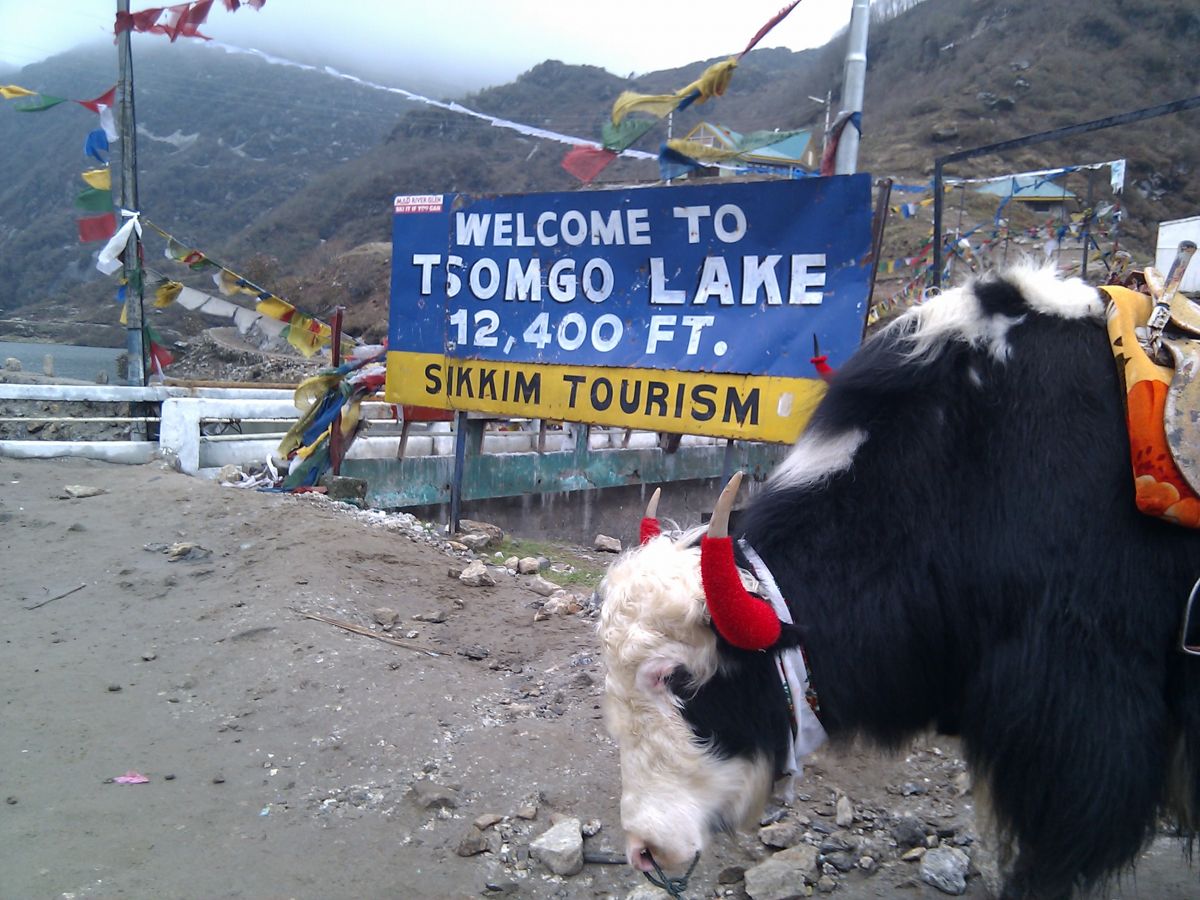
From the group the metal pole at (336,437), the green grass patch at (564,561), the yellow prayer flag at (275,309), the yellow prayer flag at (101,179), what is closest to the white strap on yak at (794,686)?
the green grass patch at (564,561)

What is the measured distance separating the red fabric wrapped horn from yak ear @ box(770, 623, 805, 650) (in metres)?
0.06

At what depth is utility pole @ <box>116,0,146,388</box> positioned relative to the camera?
8.45m

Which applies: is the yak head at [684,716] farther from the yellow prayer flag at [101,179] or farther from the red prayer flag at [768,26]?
the yellow prayer flag at [101,179]

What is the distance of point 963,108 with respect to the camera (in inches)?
1636

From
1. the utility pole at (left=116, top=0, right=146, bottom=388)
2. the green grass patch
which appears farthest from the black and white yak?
the utility pole at (left=116, top=0, right=146, bottom=388)

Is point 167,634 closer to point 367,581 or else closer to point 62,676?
point 62,676

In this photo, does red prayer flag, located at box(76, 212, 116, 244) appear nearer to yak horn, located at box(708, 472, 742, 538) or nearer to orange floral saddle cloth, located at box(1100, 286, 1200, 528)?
yak horn, located at box(708, 472, 742, 538)

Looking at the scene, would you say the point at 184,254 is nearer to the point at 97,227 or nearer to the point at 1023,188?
the point at 97,227

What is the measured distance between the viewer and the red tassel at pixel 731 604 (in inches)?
64.6

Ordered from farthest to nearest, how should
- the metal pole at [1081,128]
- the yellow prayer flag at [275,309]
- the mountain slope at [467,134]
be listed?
the mountain slope at [467,134] < the yellow prayer flag at [275,309] < the metal pole at [1081,128]

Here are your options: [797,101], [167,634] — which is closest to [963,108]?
[797,101]

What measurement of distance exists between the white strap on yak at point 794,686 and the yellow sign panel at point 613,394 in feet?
6.39

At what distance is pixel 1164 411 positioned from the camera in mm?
1811

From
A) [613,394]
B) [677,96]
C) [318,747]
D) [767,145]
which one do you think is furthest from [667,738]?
[767,145]
